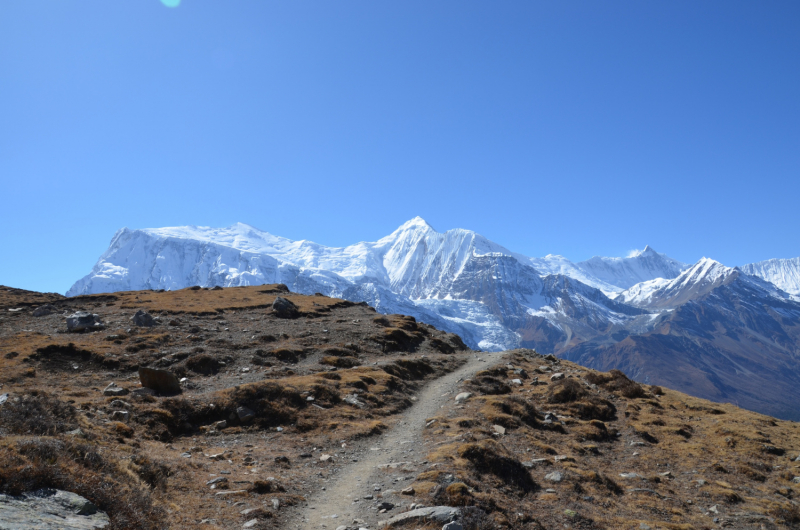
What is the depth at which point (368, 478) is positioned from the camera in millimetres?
17453

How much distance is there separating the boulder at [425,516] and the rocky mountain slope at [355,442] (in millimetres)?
63

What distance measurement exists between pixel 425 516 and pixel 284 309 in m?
50.8

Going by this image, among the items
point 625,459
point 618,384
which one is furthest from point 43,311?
point 618,384

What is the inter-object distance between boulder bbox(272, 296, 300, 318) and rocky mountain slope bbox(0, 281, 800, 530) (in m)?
14.1

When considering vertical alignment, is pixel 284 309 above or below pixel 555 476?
Answer: above

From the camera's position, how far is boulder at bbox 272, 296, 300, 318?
59.8m

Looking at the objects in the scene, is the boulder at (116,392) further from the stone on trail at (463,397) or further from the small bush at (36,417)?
the stone on trail at (463,397)

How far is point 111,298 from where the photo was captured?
7006cm

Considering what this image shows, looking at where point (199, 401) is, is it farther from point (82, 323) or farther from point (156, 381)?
point (82, 323)

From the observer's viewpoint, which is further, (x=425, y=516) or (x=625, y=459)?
(x=625, y=459)

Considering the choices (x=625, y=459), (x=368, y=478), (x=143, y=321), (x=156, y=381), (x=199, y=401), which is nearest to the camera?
(x=368, y=478)

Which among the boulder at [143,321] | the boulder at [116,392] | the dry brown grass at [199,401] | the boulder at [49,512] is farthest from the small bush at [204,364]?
the boulder at [49,512]

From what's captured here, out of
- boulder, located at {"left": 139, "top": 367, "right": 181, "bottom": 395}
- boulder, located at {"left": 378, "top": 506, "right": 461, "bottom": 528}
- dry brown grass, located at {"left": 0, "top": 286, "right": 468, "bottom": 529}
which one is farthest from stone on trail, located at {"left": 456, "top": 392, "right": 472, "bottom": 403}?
boulder, located at {"left": 139, "top": 367, "right": 181, "bottom": 395}

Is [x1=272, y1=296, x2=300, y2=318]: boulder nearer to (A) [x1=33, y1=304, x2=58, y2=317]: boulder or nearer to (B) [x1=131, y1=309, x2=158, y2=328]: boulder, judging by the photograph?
(B) [x1=131, y1=309, x2=158, y2=328]: boulder
